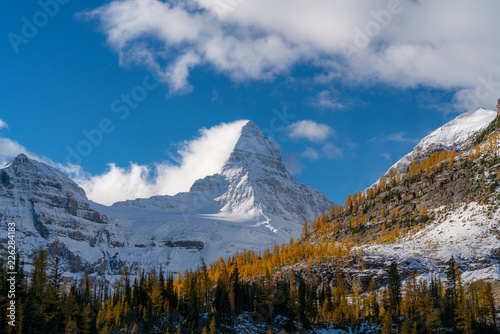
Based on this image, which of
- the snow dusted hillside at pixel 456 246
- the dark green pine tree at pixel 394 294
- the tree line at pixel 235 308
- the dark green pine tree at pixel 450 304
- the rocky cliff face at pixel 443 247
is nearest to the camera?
the tree line at pixel 235 308

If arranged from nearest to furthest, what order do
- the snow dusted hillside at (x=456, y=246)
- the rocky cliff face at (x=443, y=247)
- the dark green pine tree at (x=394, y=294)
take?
the dark green pine tree at (x=394, y=294)
the snow dusted hillside at (x=456, y=246)
the rocky cliff face at (x=443, y=247)

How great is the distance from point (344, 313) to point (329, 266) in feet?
135

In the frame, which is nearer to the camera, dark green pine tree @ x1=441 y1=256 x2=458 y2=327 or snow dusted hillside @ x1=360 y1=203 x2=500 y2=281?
dark green pine tree @ x1=441 y1=256 x2=458 y2=327

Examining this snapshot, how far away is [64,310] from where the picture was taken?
345 ft

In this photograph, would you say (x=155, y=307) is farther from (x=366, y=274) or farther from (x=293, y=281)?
(x=366, y=274)

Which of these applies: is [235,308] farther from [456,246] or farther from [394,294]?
[456,246]

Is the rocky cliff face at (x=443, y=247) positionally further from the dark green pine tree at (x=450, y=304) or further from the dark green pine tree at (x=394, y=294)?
the dark green pine tree at (x=394, y=294)

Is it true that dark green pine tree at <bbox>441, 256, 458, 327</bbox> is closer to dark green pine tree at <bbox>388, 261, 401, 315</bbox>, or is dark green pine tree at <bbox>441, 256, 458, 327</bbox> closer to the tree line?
the tree line

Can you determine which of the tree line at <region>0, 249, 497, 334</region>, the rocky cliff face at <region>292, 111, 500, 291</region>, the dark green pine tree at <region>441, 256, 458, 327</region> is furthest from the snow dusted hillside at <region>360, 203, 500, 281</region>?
the dark green pine tree at <region>441, 256, 458, 327</region>

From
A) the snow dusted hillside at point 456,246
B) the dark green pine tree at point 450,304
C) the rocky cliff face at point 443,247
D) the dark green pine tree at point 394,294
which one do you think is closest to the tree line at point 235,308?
the dark green pine tree at point 450,304

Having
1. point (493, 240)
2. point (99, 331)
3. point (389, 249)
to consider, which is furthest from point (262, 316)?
point (493, 240)

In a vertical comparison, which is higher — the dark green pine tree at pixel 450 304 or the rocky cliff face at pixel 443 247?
the rocky cliff face at pixel 443 247

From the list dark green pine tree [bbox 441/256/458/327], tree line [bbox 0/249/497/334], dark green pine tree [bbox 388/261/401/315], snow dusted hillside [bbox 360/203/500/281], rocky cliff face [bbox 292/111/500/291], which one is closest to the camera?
tree line [bbox 0/249/497/334]

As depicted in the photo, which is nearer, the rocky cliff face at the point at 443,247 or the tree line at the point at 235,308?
the tree line at the point at 235,308
